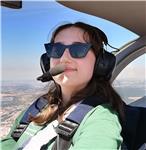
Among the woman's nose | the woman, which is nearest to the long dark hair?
the woman

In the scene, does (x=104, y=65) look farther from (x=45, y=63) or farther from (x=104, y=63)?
(x=45, y=63)

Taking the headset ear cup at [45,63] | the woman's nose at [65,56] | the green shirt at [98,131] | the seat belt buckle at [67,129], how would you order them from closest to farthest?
1. the green shirt at [98,131]
2. the seat belt buckle at [67,129]
3. the woman's nose at [65,56]
4. the headset ear cup at [45,63]

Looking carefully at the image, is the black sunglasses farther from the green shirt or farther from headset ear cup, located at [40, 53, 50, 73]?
the green shirt

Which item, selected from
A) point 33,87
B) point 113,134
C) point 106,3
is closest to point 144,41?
point 106,3

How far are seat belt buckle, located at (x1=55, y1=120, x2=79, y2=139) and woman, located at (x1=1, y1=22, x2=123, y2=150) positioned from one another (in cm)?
2

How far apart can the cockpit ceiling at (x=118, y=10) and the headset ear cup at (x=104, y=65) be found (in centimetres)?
18

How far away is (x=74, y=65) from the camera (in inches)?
64.4

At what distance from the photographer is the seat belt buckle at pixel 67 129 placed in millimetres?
1546

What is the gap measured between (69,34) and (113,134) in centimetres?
48

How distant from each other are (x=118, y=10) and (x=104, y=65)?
240 mm

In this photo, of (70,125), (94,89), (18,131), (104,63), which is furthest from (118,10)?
(18,131)

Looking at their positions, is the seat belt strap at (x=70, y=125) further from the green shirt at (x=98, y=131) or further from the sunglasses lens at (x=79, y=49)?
the sunglasses lens at (x=79, y=49)

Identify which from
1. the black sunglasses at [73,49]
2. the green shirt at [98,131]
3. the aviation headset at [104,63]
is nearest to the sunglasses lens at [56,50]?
the black sunglasses at [73,49]

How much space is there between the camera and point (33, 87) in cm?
191
